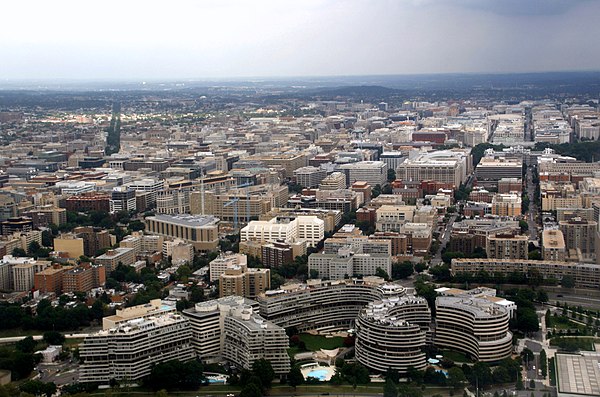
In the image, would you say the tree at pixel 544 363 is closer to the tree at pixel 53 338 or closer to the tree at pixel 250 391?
the tree at pixel 250 391

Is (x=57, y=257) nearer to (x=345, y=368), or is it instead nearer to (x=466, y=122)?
(x=345, y=368)

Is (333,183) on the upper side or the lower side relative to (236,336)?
upper

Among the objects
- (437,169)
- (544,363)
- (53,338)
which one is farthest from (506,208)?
(53,338)

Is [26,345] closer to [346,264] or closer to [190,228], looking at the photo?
[346,264]

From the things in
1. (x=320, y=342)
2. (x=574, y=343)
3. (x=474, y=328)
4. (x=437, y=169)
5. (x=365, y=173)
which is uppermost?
(x=437, y=169)

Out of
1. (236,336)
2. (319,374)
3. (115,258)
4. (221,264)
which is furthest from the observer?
(115,258)

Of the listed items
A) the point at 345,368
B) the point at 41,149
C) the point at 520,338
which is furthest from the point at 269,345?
the point at 41,149
